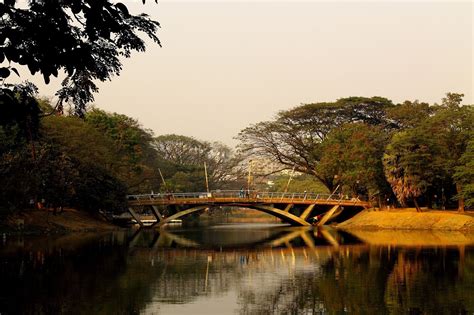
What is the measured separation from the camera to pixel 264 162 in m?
89.2

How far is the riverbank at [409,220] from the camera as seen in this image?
199ft

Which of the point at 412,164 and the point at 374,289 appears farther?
the point at 412,164

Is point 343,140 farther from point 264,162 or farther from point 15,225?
point 15,225

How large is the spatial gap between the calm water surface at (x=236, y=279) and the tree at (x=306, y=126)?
37652 mm

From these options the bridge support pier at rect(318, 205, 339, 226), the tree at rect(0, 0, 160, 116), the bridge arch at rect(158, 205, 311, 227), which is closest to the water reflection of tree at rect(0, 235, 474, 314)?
the tree at rect(0, 0, 160, 116)

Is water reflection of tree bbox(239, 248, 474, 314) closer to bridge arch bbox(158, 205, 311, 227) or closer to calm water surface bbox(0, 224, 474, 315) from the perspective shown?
calm water surface bbox(0, 224, 474, 315)

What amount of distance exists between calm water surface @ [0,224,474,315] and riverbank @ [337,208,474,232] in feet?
46.2

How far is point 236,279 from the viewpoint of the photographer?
93.4 ft

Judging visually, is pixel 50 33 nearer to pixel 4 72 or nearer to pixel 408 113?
pixel 4 72

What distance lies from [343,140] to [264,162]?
16.6 m

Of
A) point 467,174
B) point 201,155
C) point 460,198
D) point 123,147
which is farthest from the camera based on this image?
point 201,155

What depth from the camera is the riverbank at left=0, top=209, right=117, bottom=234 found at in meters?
54.1

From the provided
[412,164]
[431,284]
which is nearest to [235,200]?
[412,164]

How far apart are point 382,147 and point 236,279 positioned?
46.0 m
